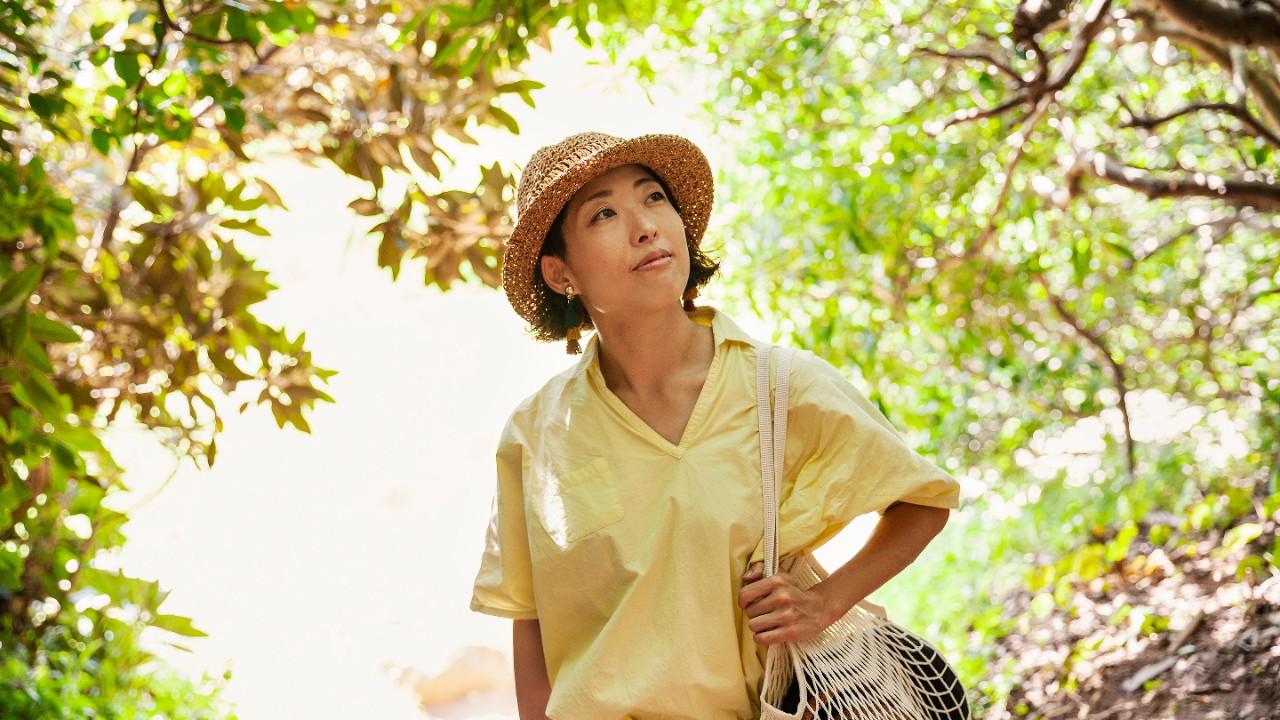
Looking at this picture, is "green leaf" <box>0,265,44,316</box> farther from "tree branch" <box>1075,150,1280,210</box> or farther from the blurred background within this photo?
"tree branch" <box>1075,150,1280,210</box>

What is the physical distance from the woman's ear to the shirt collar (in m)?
0.11

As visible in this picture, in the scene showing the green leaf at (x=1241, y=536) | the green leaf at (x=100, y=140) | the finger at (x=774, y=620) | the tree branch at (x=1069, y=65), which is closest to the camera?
the finger at (x=774, y=620)

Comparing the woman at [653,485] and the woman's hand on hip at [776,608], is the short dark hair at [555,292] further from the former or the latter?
the woman's hand on hip at [776,608]

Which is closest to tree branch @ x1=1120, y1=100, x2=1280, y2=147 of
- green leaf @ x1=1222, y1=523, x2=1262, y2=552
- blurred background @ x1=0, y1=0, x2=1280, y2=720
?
blurred background @ x1=0, y1=0, x2=1280, y2=720

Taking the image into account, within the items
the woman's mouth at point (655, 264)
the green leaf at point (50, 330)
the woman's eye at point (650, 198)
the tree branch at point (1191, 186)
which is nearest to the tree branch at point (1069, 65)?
the tree branch at point (1191, 186)

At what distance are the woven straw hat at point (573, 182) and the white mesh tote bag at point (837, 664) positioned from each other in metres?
0.35

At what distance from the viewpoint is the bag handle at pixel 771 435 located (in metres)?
1.59

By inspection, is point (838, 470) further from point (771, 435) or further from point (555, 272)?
point (555, 272)

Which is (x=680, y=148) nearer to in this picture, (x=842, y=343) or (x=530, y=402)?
(x=530, y=402)

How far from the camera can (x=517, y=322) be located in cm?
737

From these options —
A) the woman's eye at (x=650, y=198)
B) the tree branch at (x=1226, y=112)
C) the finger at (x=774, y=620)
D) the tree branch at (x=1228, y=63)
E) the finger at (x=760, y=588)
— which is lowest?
the finger at (x=774, y=620)

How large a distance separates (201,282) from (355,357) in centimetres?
444

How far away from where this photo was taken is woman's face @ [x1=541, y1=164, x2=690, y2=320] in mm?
1734

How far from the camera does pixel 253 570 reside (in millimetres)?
6199
